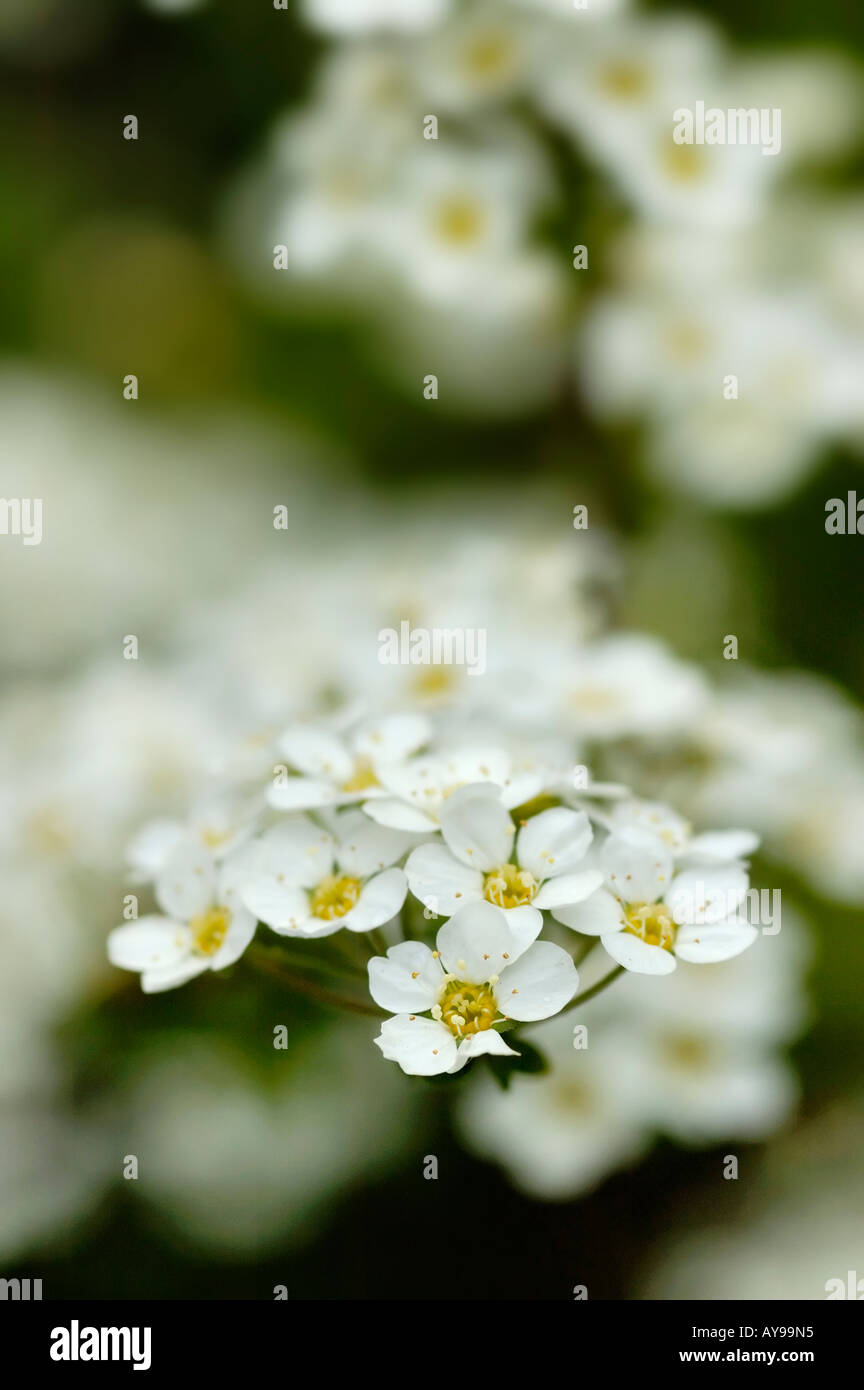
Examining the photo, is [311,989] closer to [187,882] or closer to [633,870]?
[187,882]

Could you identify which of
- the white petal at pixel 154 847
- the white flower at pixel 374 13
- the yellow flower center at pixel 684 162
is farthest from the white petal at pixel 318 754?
the yellow flower center at pixel 684 162

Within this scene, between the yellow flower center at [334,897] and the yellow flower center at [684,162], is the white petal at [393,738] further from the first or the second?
the yellow flower center at [684,162]

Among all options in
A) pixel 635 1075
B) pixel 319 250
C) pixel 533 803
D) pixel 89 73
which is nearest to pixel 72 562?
pixel 319 250

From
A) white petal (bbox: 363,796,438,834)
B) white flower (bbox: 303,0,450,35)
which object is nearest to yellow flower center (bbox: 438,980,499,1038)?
white petal (bbox: 363,796,438,834)

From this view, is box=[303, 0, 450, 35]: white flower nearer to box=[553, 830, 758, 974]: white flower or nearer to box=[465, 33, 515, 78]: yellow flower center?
box=[465, 33, 515, 78]: yellow flower center

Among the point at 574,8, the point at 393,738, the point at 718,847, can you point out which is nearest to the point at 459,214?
the point at 574,8
